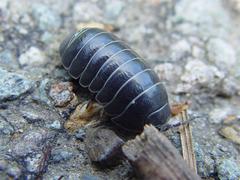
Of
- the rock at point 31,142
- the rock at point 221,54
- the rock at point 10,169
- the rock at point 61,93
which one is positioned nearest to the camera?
the rock at point 10,169

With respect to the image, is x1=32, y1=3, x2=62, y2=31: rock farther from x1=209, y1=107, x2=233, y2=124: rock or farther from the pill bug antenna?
x1=209, y1=107, x2=233, y2=124: rock

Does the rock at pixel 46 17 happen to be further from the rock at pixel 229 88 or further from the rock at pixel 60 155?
the rock at pixel 229 88

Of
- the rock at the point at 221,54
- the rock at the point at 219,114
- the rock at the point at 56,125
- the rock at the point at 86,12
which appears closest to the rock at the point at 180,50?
the rock at the point at 221,54

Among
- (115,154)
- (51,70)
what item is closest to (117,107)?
(115,154)

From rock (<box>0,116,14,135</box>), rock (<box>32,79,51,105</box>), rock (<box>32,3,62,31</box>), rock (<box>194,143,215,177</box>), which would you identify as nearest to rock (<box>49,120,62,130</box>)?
rock (<box>32,79,51,105</box>)

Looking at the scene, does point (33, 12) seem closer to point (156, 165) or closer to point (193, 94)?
point (193, 94)

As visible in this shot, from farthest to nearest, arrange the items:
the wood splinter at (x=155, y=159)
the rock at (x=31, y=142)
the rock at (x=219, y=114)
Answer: the rock at (x=219, y=114)
the rock at (x=31, y=142)
the wood splinter at (x=155, y=159)
